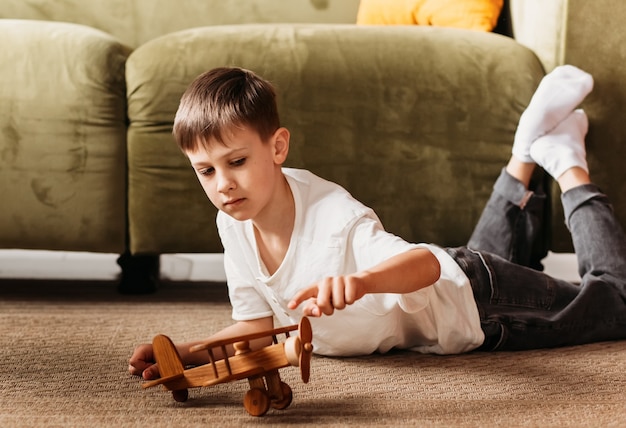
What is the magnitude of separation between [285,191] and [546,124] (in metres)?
0.50

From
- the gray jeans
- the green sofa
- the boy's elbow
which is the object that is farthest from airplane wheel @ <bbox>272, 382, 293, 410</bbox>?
the green sofa

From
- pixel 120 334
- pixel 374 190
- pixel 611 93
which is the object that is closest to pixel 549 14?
pixel 611 93

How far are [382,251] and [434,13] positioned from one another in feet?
2.73

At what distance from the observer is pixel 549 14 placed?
142 cm

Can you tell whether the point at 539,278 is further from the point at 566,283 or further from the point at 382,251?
the point at 382,251

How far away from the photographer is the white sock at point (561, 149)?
1.37m

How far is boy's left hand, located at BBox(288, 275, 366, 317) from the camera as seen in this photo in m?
0.83

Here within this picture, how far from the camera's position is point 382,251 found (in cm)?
101

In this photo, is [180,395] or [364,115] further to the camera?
[364,115]

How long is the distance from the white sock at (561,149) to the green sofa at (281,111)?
7cm

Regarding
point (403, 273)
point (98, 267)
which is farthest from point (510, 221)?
point (98, 267)

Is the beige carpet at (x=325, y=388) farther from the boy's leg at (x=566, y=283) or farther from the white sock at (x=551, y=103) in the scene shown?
the white sock at (x=551, y=103)

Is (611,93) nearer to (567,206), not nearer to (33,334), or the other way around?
(567,206)

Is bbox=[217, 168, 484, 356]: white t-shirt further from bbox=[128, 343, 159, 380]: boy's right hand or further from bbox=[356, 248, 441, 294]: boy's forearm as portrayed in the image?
bbox=[128, 343, 159, 380]: boy's right hand
